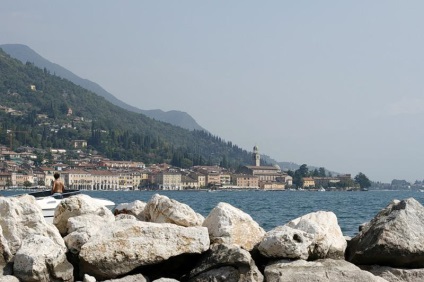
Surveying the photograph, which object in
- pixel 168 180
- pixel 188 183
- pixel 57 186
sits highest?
pixel 168 180

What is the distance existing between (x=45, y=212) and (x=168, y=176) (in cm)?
17143

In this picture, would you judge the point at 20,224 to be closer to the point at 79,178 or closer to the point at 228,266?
the point at 228,266

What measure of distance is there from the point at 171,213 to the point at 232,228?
39.6 inches

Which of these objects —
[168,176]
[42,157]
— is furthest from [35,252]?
[42,157]

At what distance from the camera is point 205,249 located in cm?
989

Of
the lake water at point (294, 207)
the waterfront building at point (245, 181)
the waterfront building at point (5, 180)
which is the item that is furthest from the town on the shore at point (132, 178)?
the lake water at point (294, 207)

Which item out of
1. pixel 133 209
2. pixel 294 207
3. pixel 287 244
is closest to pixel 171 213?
pixel 133 209

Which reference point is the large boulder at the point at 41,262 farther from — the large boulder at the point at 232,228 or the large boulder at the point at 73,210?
the large boulder at the point at 232,228

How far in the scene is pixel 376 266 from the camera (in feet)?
33.3

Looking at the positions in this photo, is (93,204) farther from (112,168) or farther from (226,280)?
(112,168)

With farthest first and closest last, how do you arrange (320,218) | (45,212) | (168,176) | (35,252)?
(168,176), (45,212), (320,218), (35,252)

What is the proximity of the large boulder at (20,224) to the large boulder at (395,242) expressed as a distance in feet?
12.8

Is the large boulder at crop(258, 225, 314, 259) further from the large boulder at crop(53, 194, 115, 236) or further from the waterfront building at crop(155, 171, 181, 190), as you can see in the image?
the waterfront building at crop(155, 171, 181, 190)

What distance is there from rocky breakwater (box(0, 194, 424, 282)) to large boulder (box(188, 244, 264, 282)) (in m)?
0.01
